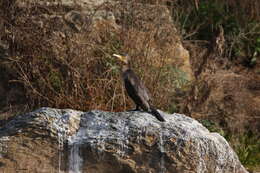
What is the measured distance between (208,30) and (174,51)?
8.66ft

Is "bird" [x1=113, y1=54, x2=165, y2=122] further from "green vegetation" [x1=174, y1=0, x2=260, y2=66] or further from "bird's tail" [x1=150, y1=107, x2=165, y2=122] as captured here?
"green vegetation" [x1=174, y1=0, x2=260, y2=66]

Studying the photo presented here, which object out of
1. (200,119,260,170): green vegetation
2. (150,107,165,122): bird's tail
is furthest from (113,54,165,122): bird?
(200,119,260,170): green vegetation

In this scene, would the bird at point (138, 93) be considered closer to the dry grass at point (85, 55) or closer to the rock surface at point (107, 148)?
the rock surface at point (107, 148)

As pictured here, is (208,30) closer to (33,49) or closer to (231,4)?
(231,4)

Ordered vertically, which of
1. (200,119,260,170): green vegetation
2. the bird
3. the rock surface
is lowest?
(200,119,260,170): green vegetation

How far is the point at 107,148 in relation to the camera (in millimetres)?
5707

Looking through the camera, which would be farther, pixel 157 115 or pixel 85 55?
pixel 85 55

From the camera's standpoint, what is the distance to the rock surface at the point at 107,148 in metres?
5.68

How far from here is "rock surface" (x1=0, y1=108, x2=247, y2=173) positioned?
224 inches

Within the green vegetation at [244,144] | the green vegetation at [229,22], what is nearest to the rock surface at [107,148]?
the green vegetation at [244,144]

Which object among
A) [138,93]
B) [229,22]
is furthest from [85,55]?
[229,22]

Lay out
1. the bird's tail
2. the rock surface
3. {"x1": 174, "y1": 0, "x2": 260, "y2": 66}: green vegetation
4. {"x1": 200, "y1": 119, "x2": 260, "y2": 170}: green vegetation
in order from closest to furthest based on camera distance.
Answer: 1. the rock surface
2. the bird's tail
3. {"x1": 200, "y1": 119, "x2": 260, "y2": 170}: green vegetation
4. {"x1": 174, "y1": 0, "x2": 260, "y2": 66}: green vegetation

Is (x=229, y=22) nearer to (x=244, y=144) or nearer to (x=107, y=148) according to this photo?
(x=244, y=144)

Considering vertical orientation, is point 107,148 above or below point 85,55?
below
